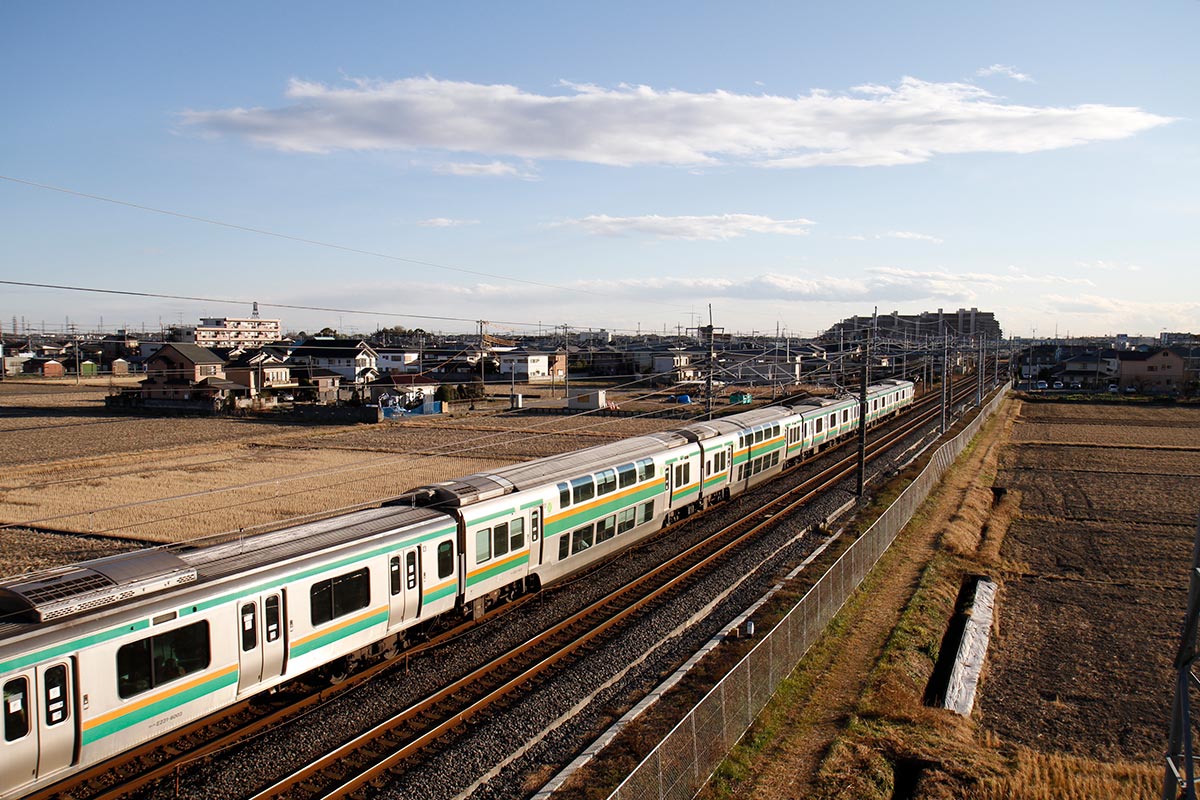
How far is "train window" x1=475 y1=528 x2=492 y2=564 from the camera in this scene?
531 inches

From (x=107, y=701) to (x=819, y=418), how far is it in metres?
29.8

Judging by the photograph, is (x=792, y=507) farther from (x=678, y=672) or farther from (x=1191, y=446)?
(x=1191, y=446)

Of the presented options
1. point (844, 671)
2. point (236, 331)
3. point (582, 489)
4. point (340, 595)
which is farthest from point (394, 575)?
point (236, 331)

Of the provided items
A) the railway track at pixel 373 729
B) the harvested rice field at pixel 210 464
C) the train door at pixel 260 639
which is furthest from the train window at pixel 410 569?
the harvested rice field at pixel 210 464

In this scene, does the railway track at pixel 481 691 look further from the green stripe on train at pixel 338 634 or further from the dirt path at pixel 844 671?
the dirt path at pixel 844 671

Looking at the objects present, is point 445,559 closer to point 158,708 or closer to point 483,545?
point 483,545

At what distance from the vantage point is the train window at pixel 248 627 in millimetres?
9766

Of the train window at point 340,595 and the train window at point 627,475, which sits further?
the train window at point 627,475

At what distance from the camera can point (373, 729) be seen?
10.2m

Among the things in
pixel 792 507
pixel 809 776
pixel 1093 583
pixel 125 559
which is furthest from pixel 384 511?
pixel 1093 583

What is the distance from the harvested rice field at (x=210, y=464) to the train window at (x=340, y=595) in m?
3.52

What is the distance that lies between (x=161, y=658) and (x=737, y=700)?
6949 millimetres

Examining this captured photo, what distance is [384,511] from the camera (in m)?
13.2

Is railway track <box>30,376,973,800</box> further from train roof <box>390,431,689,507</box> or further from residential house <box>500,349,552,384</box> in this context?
residential house <box>500,349,552,384</box>
